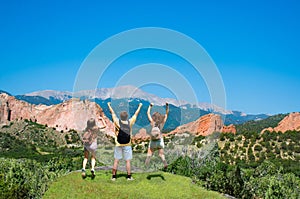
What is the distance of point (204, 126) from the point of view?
1608 centimetres

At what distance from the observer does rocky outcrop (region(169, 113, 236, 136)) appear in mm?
13852

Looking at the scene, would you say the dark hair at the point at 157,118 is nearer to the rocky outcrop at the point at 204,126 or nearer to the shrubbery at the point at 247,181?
the rocky outcrop at the point at 204,126

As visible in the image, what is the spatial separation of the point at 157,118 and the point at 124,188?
2.46m

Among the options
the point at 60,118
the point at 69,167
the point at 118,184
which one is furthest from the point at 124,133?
the point at 60,118

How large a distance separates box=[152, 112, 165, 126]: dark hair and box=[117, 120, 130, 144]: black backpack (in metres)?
0.89

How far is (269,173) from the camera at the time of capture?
1389cm

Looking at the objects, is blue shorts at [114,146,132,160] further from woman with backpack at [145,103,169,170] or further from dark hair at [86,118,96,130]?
dark hair at [86,118,96,130]

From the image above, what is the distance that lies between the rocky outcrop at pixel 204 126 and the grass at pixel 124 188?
1.86 m

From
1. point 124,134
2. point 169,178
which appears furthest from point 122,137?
point 169,178

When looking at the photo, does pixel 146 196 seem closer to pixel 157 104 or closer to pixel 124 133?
pixel 124 133

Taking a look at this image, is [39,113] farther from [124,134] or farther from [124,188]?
[124,188]

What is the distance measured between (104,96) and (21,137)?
64392mm

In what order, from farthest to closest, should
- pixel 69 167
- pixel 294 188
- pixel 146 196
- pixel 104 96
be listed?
1. pixel 69 167
2. pixel 104 96
3. pixel 294 188
4. pixel 146 196

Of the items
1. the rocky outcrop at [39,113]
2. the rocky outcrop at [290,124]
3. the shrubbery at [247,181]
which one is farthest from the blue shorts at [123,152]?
the rocky outcrop at [39,113]
